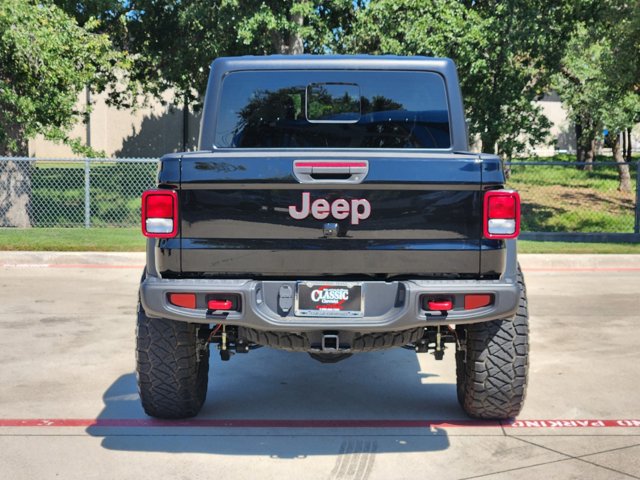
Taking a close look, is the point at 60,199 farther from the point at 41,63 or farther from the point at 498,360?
the point at 498,360

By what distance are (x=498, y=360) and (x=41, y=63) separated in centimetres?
1212

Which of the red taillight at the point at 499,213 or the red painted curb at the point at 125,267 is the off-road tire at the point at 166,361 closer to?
the red taillight at the point at 499,213

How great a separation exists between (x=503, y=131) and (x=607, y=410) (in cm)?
1359

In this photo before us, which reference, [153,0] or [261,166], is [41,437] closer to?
[261,166]

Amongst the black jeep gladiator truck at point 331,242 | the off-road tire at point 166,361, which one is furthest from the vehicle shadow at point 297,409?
the black jeep gladiator truck at point 331,242

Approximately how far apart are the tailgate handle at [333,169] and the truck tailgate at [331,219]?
2 centimetres

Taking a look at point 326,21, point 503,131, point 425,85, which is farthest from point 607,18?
point 425,85

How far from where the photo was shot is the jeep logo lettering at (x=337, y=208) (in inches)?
196

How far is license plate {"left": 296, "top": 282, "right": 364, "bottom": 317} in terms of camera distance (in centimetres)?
498

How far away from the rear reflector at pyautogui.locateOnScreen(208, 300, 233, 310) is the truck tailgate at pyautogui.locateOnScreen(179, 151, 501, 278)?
159mm

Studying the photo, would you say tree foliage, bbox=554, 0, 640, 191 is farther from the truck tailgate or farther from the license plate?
the license plate

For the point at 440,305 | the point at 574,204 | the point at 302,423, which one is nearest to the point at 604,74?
the point at 574,204

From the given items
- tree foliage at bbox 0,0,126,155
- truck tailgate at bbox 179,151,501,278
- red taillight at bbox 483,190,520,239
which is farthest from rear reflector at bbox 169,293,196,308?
tree foliage at bbox 0,0,126,155

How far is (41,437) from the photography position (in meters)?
5.48
